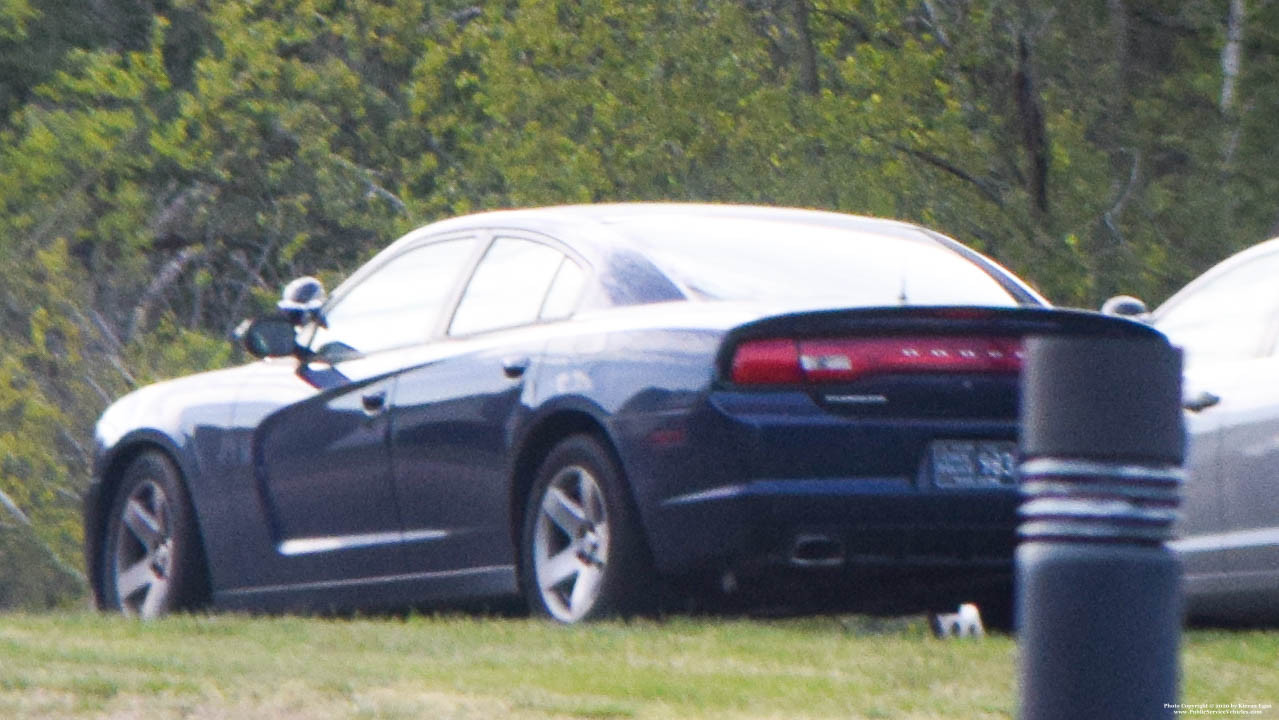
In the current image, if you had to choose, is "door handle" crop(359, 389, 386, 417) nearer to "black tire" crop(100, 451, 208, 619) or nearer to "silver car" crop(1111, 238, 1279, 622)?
"black tire" crop(100, 451, 208, 619)

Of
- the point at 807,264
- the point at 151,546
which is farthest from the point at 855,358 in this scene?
the point at 151,546

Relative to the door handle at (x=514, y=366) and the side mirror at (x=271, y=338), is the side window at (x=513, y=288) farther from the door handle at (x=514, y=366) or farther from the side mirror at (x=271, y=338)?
the side mirror at (x=271, y=338)

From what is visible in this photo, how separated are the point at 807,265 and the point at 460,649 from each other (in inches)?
68.8

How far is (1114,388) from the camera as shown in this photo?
3.52 m

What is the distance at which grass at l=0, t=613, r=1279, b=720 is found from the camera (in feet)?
17.4

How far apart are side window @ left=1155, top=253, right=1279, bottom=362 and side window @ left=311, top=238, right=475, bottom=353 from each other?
8.05 feet

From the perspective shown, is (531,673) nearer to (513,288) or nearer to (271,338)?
(513,288)

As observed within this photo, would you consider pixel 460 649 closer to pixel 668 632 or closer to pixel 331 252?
pixel 668 632

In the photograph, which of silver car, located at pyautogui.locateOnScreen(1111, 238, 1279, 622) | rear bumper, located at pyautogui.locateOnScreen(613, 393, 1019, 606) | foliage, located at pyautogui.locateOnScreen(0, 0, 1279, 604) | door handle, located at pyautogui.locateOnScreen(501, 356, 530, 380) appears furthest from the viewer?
foliage, located at pyautogui.locateOnScreen(0, 0, 1279, 604)

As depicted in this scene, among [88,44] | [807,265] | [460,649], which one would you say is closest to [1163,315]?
[807,265]

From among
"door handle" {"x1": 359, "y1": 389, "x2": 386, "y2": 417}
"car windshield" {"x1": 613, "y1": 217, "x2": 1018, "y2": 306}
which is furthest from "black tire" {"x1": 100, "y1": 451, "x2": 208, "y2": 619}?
"car windshield" {"x1": 613, "y1": 217, "x2": 1018, "y2": 306}

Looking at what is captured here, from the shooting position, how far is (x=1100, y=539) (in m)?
3.50

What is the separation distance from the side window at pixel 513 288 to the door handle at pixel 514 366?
0.66 feet

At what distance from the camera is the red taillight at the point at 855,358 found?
6.93 meters
